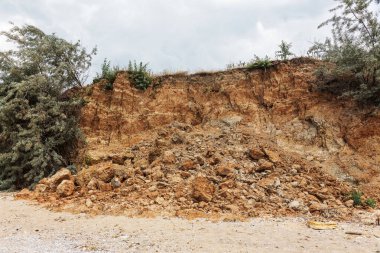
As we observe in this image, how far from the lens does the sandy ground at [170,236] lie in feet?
18.4

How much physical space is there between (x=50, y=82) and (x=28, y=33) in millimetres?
2118

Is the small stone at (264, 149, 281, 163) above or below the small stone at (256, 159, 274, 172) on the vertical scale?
above

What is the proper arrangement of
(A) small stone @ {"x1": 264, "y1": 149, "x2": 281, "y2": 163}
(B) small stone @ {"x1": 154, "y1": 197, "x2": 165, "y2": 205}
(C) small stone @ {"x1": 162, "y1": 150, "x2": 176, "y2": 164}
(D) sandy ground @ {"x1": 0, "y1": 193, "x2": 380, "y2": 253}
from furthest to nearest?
(C) small stone @ {"x1": 162, "y1": 150, "x2": 176, "y2": 164} < (A) small stone @ {"x1": 264, "y1": 149, "x2": 281, "y2": 163} < (B) small stone @ {"x1": 154, "y1": 197, "x2": 165, "y2": 205} < (D) sandy ground @ {"x1": 0, "y1": 193, "x2": 380, "y2": 253}

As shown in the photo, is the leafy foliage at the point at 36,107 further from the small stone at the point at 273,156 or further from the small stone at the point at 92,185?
the small stone at the point at 273,156

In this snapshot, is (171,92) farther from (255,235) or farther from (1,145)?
(255,235)

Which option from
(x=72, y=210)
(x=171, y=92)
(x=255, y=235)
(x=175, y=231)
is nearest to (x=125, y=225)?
(x=175, y=231)

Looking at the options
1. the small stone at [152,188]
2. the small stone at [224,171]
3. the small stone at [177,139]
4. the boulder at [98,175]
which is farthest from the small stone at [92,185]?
the small stone at [224,171]

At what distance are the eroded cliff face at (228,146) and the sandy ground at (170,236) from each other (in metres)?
0.67

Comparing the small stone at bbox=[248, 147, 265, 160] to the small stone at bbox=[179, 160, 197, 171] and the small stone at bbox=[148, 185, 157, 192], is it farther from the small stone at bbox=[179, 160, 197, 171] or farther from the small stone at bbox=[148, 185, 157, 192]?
the small stone at bbox=[148, 185, 157, 192]

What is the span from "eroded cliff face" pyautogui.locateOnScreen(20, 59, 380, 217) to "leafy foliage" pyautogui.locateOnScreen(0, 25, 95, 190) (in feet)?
2.75

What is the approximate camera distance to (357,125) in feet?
32.2

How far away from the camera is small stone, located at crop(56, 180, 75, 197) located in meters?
9.03

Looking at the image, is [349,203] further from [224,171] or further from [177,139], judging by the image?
[177,139]

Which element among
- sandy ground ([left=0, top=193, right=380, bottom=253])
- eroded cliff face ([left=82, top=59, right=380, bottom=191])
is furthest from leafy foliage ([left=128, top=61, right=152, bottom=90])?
sandy ground ([left=0, top=193, right=380, bottom=253])
